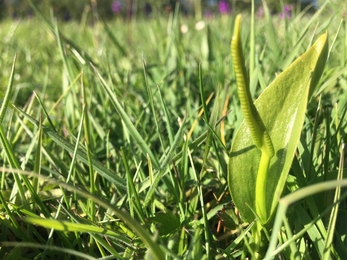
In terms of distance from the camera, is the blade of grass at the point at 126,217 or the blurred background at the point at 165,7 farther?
the blurred background at the point at 165,7

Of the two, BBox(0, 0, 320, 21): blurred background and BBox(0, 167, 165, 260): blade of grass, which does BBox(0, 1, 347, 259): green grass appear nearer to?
BBox(0, 167, 165, 260): blade of grass

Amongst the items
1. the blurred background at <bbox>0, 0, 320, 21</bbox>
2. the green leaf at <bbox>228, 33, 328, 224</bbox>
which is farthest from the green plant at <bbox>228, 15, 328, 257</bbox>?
the blurred background at <bbox>0, 0, 320, 21</bbox>

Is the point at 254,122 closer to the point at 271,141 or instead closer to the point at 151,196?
the point at 271,141

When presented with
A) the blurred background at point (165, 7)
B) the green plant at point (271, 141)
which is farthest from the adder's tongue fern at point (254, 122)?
the blurred background at point (165, 7)

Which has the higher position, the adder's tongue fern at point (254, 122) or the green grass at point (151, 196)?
the adder's tongue fern at point (254, 122)

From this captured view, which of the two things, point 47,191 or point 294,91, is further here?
point 47,191

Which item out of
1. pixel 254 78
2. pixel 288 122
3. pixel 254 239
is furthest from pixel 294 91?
pixel 254 78

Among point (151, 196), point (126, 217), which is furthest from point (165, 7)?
point (126, 217)

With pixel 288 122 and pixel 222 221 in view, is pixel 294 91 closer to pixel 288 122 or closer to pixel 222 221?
pixel 288 122

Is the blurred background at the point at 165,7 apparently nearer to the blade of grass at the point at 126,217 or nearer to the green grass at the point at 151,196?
the green grass at the point at 151,196
